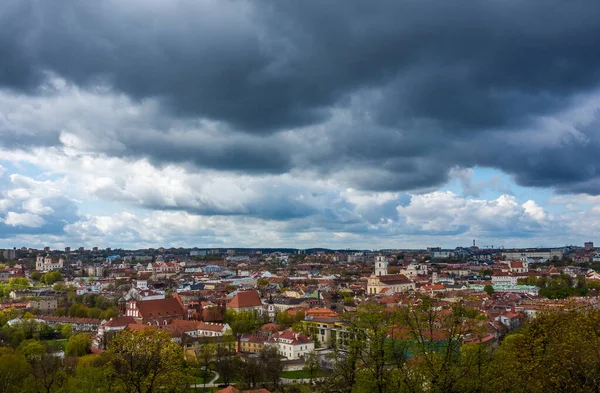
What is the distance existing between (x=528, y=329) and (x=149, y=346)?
648 inches

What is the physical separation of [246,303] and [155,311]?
1604cm

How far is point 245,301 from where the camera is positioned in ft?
291

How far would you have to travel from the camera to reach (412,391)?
789 inches

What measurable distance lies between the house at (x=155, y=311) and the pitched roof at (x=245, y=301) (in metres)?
9.37

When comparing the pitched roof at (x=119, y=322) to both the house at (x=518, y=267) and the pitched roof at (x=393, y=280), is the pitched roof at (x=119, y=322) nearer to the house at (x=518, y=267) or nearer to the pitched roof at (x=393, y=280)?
the pitched roof at (x=393, y=280)

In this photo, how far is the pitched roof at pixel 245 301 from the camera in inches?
3430

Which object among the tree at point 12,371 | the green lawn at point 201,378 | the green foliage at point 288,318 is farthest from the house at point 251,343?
the tree at point 12,371

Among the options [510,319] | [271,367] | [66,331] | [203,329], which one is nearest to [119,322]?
[66,331]

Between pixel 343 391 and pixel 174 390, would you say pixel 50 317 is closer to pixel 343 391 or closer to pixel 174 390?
pixel 174 390

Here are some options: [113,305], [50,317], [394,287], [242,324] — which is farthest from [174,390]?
[394,287]

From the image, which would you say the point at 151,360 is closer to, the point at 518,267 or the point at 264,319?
the point at 264,319

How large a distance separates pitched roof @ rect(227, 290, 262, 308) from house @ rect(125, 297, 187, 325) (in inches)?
369

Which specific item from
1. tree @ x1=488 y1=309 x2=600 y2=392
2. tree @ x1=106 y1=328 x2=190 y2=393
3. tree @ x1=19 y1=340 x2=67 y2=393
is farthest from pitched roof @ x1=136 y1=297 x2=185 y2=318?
tree @ x1=488 y1=309 x2=600 y2=392

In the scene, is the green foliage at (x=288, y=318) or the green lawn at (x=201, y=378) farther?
the green foliage at (x=288, y=318)
